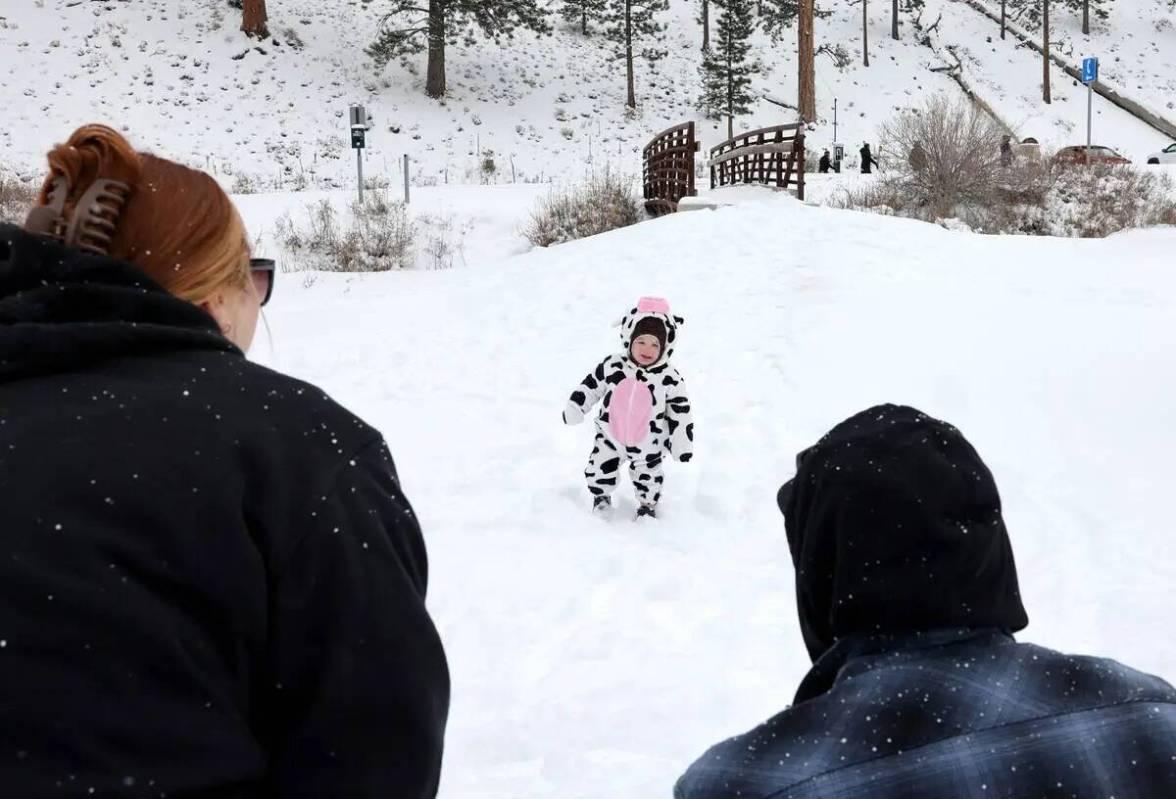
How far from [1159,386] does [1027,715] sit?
265 inches

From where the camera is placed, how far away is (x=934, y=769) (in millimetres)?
1351

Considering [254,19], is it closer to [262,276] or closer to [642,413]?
[642,413]

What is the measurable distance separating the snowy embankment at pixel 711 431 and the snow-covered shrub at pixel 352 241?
203 cm

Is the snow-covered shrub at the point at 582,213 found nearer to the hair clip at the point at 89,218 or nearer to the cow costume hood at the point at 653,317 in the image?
the cow costume hood at the point at 653,317

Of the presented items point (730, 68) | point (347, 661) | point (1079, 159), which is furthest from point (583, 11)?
point (347, 661)

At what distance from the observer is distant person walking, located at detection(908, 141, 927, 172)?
18859mm

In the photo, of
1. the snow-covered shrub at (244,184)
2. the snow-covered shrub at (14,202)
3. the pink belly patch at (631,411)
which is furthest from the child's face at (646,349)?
the snow-covered shrub at (244,184)

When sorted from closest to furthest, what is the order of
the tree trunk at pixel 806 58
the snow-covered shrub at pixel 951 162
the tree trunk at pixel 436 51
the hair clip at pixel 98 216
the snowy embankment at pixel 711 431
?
the hair clip at pixel 98 216, the snowy embankment at pixel 711 431, the snow-covered shrub at pixel 951 162, the tree trunk at pixel 806 58, the tree trunk at pixel 436 51

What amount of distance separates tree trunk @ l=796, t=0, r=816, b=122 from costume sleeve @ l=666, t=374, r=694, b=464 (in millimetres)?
20755

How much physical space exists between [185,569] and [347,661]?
9.5 inches

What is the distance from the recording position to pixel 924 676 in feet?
4.75

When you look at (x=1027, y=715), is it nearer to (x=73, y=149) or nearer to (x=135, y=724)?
(x=135, y=724)

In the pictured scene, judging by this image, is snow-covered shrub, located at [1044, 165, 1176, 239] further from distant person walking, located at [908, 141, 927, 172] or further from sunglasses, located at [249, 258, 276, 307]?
sunglasses, located at [249, 258, 276, 307]

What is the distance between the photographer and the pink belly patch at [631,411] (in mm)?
5461
